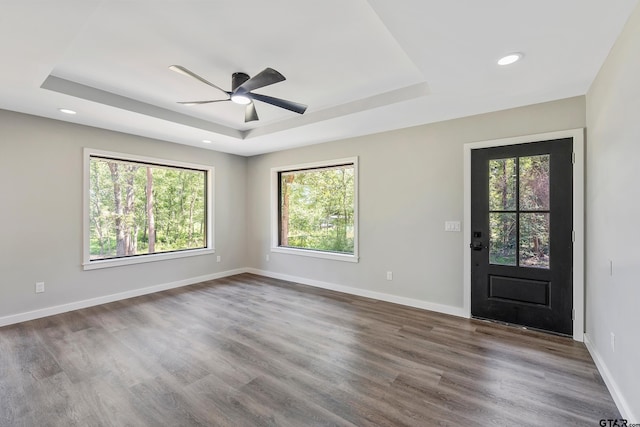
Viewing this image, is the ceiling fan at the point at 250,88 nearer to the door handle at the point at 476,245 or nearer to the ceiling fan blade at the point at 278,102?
the ceiling fan blade at the point at 278,102

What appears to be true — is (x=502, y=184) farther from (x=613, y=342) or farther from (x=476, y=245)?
(x=613, y=342)

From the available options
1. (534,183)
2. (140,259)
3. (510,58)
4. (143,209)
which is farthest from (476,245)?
(143,209)

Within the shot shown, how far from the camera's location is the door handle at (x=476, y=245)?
341 cm

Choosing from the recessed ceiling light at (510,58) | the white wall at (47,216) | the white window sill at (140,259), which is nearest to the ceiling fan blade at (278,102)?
the recessed ceiling light at (510,58)

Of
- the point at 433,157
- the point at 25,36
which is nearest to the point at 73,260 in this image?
the point at 25,36

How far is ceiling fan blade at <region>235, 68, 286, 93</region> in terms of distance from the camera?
2220 millimetres

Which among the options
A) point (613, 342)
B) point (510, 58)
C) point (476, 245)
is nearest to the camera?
point (613, 342)

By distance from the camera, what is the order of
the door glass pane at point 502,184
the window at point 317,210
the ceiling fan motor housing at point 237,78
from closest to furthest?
the ceiling fan motor housing at point 237,78 < the door glass pane at point 502,184 < the window at point 317,210

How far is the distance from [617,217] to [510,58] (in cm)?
134

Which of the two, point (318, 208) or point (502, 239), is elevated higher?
point (318, 208)

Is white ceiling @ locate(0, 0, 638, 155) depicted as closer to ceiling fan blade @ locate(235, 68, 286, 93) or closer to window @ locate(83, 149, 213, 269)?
ceiling fan blade @ locate(235, 68, 286, 93)

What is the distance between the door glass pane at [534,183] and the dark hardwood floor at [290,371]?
1362 mm

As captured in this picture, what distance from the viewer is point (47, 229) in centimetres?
362

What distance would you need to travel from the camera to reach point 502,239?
328 cm
